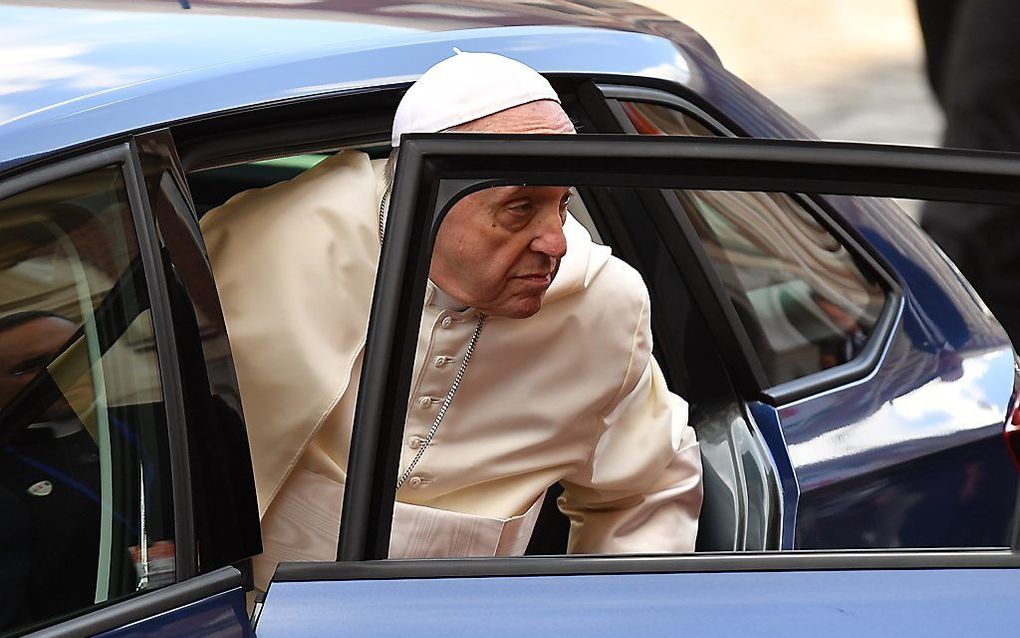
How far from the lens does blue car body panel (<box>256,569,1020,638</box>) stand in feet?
4.78

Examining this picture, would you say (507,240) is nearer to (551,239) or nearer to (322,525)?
(551,239)

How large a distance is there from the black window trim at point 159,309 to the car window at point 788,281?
1.08m

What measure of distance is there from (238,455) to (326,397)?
0.31 metres

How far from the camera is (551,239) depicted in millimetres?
1846

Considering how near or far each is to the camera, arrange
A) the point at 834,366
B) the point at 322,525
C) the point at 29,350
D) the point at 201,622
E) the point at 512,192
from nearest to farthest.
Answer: the point at 201,622, the point at 29,350, the point at 512,192, the point at 322,525, the point at 834,366

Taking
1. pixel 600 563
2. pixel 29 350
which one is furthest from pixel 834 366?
pixel 29 350

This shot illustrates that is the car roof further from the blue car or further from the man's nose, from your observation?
the man's nose

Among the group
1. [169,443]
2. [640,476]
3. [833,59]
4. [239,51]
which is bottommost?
[833,59]

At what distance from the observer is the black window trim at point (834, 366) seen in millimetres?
2365

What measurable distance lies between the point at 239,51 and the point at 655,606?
87 centimetres

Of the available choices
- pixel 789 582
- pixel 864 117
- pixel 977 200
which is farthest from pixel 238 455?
pixel 864 117

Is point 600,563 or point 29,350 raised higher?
point 29,350

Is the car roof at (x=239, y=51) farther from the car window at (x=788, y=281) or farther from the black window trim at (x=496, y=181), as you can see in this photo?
the black window trim at (x=496, y=181)

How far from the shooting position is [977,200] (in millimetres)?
1478
